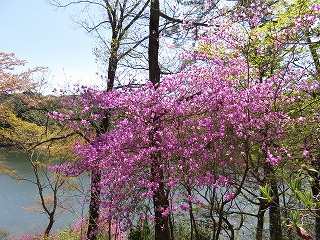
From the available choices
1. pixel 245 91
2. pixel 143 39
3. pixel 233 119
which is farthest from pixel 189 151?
pixel 143 39

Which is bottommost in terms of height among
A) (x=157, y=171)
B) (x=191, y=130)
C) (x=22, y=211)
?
(x=22, y=211)

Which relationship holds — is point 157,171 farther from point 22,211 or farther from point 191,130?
point 22,211

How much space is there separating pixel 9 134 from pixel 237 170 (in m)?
8.50

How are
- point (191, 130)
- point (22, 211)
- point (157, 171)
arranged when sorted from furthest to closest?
point (22, 211) < point (191, 130) < point (157, 171)

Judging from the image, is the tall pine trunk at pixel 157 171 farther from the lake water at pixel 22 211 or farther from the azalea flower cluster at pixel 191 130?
the lake water at pixel 22 211

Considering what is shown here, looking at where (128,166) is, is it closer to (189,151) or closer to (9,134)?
(189,151)

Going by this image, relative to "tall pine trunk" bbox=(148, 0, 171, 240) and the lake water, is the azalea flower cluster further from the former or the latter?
the lake water

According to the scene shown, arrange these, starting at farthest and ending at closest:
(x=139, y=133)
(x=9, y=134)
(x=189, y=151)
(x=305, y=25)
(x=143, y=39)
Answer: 1. (x=9, y=134)
2. (x=143, y=39)
3. (x=139, y=133)
4. (x=189, y=151)
5. (x=305, y=25)

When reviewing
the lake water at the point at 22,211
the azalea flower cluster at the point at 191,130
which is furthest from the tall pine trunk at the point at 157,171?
the lake water at the point at 22,211

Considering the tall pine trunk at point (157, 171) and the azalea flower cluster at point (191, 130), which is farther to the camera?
the tall pine trunk at point (157, 171)

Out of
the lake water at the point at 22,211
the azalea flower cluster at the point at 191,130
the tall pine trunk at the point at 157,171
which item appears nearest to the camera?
the azalea flower cluster at the point at 191,130

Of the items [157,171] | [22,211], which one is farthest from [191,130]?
[22,211]

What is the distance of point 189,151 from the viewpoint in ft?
12.5

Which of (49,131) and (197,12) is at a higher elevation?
(197,12)
